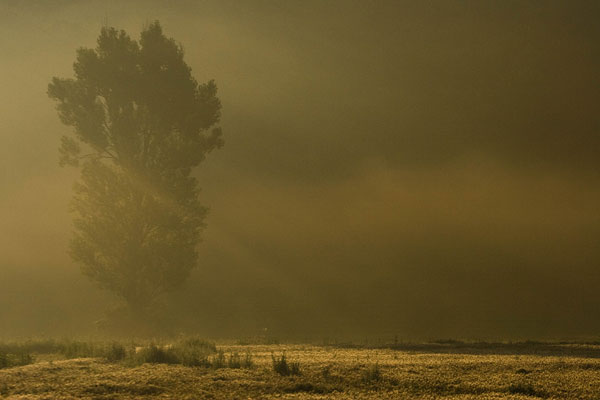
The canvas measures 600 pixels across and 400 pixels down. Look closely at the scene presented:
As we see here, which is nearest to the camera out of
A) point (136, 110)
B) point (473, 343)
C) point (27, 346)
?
point (27, 346)

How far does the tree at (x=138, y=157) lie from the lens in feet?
94.7

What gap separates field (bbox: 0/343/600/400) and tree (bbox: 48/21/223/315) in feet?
58.4

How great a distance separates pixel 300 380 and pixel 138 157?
2326 cm

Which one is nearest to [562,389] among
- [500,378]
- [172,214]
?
[500,378]

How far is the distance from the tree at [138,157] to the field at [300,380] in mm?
17801

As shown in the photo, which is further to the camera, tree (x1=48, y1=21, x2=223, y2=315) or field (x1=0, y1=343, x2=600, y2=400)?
tree (x1=48, y1=21, x2=223, y2=315)

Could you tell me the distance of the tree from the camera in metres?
28.9

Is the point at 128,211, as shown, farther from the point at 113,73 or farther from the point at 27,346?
the point at 27,346

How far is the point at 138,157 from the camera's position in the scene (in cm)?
3044

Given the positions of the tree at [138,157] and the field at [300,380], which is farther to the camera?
the tree at [138,157]

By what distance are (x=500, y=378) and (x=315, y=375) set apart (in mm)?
3075

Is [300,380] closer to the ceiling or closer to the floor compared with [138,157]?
closer to the floor

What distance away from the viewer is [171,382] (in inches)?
351

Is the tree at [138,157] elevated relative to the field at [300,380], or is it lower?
elevated
